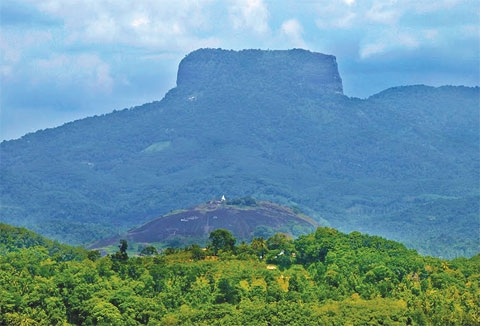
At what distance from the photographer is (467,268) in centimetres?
11062

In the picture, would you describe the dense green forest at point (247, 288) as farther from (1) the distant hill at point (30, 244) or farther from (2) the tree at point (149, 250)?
(2) the tree at point (149, 250)

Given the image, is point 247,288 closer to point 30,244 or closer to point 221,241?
point 221,241

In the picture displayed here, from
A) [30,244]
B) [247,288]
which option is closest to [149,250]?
[30,244]

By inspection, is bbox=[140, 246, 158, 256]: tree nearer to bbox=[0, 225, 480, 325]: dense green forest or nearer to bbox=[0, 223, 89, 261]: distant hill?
bbox=[0, 223, 89, 261]: distant hill

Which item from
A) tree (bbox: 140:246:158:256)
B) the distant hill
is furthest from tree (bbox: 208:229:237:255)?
the distant hill

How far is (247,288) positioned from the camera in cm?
9619

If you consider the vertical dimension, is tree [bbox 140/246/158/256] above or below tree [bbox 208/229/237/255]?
below

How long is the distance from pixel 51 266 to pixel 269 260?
2646 centimetres

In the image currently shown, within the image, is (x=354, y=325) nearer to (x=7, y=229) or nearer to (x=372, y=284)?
(x=372, y=284)

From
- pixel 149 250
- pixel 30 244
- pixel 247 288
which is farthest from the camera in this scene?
pixel 149 250

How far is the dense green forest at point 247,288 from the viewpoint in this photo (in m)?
86.8

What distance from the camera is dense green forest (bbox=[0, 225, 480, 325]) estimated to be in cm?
8675

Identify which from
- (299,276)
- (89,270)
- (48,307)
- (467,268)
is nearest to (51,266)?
(89,270)

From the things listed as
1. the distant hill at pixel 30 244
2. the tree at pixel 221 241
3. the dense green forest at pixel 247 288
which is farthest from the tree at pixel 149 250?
the dense green forest at pixel 247 288
